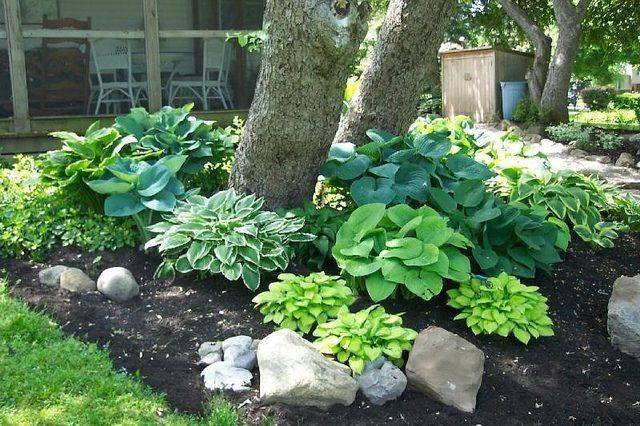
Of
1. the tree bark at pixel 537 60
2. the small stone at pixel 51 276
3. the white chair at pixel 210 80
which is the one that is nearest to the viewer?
the small stone at pixel 51 276

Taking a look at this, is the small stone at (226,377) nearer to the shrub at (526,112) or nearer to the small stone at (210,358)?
the small stone at (210,358)

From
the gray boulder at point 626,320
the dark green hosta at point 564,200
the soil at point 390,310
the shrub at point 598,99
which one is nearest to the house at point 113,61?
the soil at point 390,310

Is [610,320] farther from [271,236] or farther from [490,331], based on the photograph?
[271,236]

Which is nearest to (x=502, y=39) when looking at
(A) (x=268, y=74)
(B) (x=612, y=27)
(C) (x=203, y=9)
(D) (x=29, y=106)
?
(B) (x=612, y=27)

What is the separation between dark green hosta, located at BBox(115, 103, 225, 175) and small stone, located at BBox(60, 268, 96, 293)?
1135 millimetres

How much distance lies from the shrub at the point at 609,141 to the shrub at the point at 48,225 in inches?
348

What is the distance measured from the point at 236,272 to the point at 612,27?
52.7ft

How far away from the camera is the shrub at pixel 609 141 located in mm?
11695

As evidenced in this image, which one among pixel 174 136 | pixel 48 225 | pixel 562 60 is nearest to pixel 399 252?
pixel 174 136

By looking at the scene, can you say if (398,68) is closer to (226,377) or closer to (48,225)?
(48,225)

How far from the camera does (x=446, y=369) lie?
3.53m

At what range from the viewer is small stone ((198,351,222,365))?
374 cm

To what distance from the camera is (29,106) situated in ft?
29.5

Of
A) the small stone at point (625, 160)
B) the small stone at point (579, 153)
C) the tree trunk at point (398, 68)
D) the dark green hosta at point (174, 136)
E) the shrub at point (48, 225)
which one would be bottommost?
the small stone at point (625, 160)
